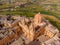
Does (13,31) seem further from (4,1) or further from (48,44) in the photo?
(4,1)

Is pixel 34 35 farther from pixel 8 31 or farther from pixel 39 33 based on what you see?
pixel 8 31

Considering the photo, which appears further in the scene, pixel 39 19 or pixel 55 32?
pixel 39 19

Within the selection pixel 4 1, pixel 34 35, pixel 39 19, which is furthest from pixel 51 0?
pixel 34 35

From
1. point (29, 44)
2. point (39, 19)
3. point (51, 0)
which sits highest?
point (39, 19)

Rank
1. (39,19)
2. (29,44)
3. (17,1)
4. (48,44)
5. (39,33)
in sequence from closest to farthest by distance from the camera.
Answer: (48,44) < (29,44) < (39,33) < (39,19) < (17,1)

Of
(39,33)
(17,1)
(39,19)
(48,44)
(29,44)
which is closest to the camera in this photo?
(48,44)

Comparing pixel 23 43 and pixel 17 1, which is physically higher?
pixel 23 43

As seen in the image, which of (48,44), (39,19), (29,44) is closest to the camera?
(48,44)

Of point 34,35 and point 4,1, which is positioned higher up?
point 34,35

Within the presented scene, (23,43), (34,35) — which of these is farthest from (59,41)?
(23,43)
